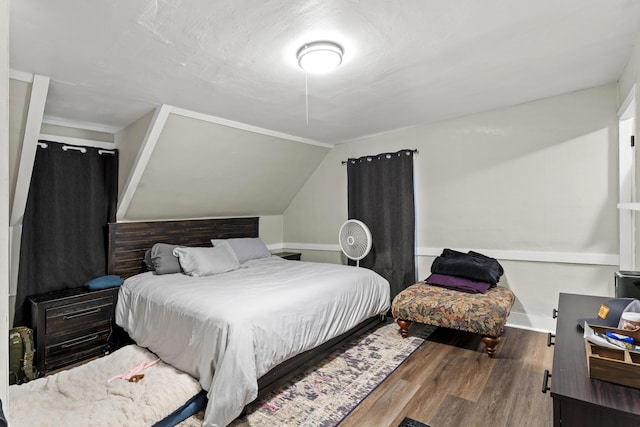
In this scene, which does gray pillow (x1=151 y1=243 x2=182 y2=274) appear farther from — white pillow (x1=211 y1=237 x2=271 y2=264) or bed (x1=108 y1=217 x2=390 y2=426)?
white pillow (x1=211 y1=237 x2=271 y2=264)

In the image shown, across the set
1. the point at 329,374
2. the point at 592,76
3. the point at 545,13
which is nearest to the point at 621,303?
the point at 545,13

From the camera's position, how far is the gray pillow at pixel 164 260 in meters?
3.34

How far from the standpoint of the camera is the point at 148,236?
12.2 feet

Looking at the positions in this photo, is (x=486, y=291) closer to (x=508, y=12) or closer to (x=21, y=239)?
(x=508, y=12)

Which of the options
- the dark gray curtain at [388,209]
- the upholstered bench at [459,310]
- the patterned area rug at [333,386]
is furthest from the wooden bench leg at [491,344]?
the dark gray curtain at [388,209]

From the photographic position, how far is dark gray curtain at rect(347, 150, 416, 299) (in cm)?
405

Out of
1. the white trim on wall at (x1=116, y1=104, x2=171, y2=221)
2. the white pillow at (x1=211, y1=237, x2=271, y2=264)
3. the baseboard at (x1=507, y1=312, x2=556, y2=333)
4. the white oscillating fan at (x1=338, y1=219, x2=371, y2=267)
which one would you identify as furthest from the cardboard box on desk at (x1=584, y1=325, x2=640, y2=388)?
the white pillow at (x1=211, y1=237, x2=271, y2=264)

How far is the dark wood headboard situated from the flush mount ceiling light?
274cm

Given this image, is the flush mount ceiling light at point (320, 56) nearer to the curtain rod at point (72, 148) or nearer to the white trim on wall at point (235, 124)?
the white trim on wall at point (235, 124)

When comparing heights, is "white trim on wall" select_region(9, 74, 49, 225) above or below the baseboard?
above

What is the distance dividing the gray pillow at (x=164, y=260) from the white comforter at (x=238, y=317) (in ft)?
0.31

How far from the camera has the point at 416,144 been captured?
4.06 m

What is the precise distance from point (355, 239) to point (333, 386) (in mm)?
1880

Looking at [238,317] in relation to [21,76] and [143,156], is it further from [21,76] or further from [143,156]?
[21,76]
